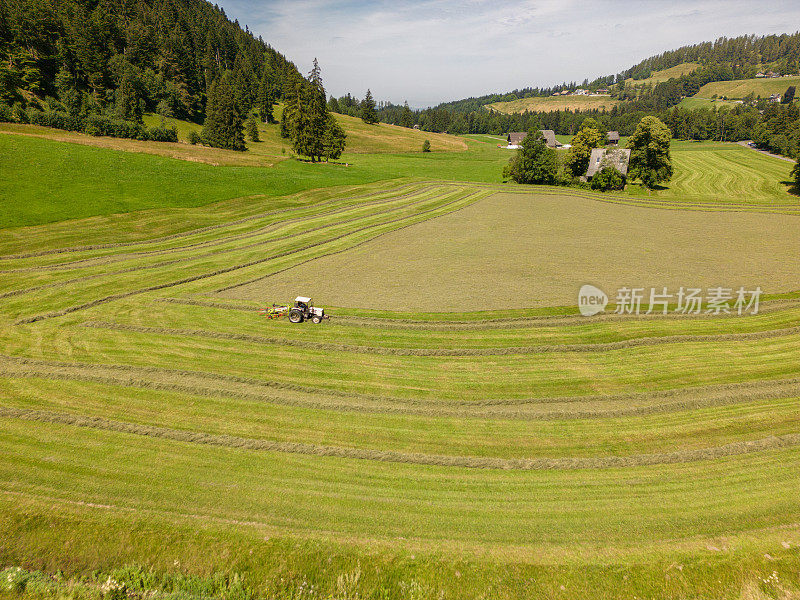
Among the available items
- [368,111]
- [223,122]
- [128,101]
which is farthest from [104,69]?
[368,111]

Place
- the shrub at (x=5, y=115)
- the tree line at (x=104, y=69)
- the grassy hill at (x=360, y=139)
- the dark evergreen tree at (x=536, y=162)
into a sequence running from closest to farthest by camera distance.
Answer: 1. the shrub at (x=5, y=115)
2. the dark evergreen tree at (x=536, y=162)
3. the tree line at (x=104, y=69)
4. the grassy hill at (x=360, y=139)

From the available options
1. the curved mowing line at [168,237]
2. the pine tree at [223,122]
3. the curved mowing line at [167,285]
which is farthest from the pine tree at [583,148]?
the pine tree at [223,122]

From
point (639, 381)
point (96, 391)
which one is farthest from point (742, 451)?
point (96, 391)

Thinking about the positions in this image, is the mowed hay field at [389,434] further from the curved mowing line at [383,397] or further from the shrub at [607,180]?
the shrub at [607,180]

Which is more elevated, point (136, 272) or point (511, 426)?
point (136, 272)

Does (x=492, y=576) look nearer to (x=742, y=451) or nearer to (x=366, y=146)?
(x=742, y=451)

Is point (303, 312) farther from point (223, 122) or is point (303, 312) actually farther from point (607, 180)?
point (223, 122)
